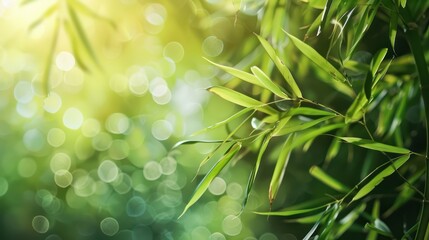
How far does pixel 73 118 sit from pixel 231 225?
673 millimetres

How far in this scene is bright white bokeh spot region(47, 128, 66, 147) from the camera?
2.38 m

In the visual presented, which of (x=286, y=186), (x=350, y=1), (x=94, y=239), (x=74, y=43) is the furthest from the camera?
(x=94, y=239)

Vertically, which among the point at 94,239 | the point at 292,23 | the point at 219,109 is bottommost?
the point at 94,239

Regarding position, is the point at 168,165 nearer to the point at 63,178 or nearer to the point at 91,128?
the point at 91,128

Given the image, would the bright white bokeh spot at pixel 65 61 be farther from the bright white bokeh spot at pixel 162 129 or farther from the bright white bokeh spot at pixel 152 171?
the bright white bokeh spot at pixel 152 171

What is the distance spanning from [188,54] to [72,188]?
108 centimetres

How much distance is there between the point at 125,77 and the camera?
6.65 feet

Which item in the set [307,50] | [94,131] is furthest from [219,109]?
[307,50]

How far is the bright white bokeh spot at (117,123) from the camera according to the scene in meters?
2.20

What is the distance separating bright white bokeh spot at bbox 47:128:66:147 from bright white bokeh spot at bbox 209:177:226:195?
0.59m

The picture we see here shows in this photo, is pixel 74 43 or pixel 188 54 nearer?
pixel 74 43

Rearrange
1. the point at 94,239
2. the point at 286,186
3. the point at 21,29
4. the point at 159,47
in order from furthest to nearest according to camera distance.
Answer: the point at 94,239 → the point at 159,47 → the point at 286,186 → the point at 21,29

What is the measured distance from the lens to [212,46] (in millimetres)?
1804

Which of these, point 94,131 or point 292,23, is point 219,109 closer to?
point 94,131
